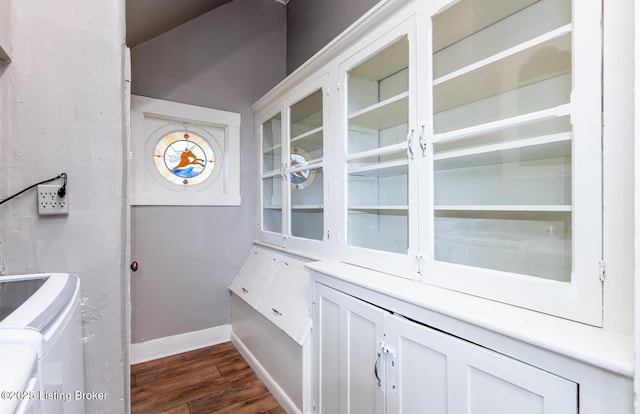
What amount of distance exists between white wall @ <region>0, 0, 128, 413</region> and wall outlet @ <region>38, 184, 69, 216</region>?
0.03m

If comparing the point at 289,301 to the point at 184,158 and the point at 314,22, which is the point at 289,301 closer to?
the point at 184,158

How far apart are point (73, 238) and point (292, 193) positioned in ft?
4.42

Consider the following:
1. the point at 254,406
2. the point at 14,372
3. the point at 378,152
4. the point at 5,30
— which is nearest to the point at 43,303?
the point at 14,372

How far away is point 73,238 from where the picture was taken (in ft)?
3.95

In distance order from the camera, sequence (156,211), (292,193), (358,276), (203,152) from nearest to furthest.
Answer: (358,276), (292,193), (156,211), (203,152)

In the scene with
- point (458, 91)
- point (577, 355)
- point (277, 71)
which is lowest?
point (577, 355)

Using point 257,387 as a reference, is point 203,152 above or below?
above

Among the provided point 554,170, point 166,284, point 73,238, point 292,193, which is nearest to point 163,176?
point 166,284

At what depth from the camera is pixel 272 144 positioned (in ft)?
8.80

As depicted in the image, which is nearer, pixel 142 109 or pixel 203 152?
pixel 142 109

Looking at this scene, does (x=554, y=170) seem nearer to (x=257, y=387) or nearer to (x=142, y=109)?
(x=257, y=387)

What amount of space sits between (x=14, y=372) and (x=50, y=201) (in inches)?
34.4

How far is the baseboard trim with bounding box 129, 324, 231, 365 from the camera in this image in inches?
93.7

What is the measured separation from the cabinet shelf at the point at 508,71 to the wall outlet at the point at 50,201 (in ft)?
5.11
